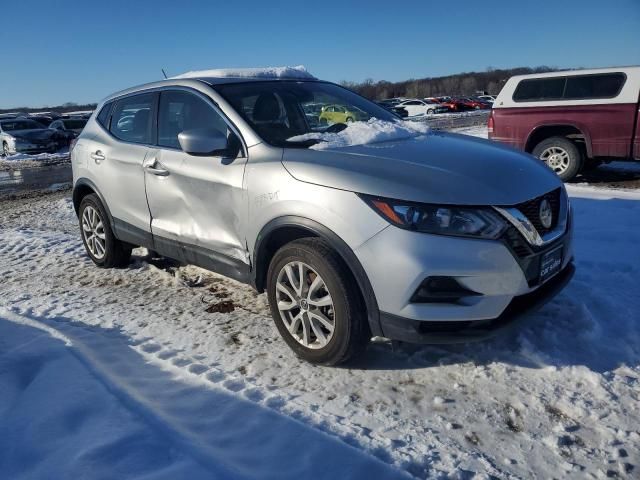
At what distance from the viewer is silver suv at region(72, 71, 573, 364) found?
8.37 feet

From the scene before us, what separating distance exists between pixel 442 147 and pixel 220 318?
2029 mm

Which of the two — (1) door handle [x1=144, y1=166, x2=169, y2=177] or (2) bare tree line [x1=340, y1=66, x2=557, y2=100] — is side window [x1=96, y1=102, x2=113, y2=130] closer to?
(1) door handle [x1=144, y1=166, x2=169, y2=177]

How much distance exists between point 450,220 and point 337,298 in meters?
0.73

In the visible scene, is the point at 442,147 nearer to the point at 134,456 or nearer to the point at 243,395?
the point at 243,395

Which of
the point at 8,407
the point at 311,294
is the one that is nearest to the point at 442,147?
the point at 311,294

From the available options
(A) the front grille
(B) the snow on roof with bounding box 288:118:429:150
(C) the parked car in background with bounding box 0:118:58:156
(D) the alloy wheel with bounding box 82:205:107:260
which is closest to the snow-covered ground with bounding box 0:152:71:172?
(C) the parked car in background with bounding box 0:118:58:156

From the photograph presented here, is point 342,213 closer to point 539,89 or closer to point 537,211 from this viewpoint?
point 537,211

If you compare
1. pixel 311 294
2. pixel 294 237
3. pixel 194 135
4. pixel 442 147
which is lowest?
pixel 311 294

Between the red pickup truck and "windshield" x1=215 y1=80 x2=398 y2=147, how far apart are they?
5.16 metres

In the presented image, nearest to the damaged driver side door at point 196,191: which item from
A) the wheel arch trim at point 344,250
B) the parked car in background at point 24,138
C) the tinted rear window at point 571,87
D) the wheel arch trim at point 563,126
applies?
the wheel arch trim at point 344,250

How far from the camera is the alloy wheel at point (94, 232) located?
5.05 metres

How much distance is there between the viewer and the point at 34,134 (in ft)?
67.8

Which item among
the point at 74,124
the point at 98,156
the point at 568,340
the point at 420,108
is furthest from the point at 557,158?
the point at 420,108

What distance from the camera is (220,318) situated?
385 centimetres
